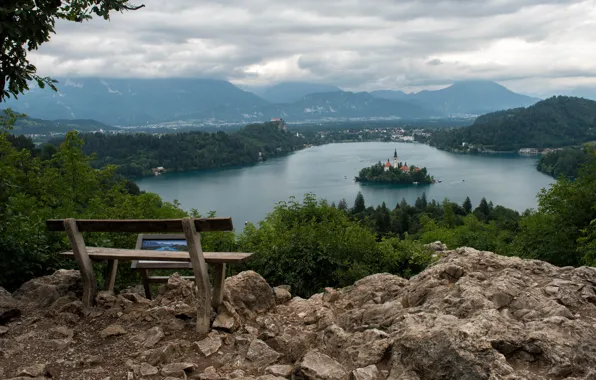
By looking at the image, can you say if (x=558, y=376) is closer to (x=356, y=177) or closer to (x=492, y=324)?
(x=492, y=324)

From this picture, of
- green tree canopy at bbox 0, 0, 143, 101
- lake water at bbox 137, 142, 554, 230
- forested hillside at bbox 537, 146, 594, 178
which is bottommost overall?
lake water at bbox 137, 142, 554, 230

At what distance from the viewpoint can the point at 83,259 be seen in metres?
5.85

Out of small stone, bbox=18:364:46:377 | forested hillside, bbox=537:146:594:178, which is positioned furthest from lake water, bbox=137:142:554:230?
small stone, bbox=18:364:46:377

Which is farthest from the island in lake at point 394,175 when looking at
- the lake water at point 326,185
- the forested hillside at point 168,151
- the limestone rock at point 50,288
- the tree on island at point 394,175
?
the limestone rock at point 50,288

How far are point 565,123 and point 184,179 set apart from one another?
156468 millimetres

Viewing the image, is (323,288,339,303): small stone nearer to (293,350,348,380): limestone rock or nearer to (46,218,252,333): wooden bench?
(46,218,252,333): wooden bench

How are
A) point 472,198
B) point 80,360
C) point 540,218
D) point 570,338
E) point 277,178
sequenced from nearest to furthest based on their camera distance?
point 570,338
point 80,360
point 540,218
point 472,198
point 277,178

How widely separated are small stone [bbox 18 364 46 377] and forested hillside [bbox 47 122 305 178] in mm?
107408

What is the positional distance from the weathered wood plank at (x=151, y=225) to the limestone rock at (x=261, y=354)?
120 centimetres

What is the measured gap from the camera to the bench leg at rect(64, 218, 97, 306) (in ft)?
18.7

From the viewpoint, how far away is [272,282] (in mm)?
8258

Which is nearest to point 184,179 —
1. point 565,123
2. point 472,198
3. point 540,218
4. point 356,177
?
point 356,177

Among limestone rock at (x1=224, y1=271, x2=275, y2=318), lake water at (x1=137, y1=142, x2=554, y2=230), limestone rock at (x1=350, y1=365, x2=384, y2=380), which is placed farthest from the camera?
lake water at (x1=137, y1=142, x2=554, y2=230)

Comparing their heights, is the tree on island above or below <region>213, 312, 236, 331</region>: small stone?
below
